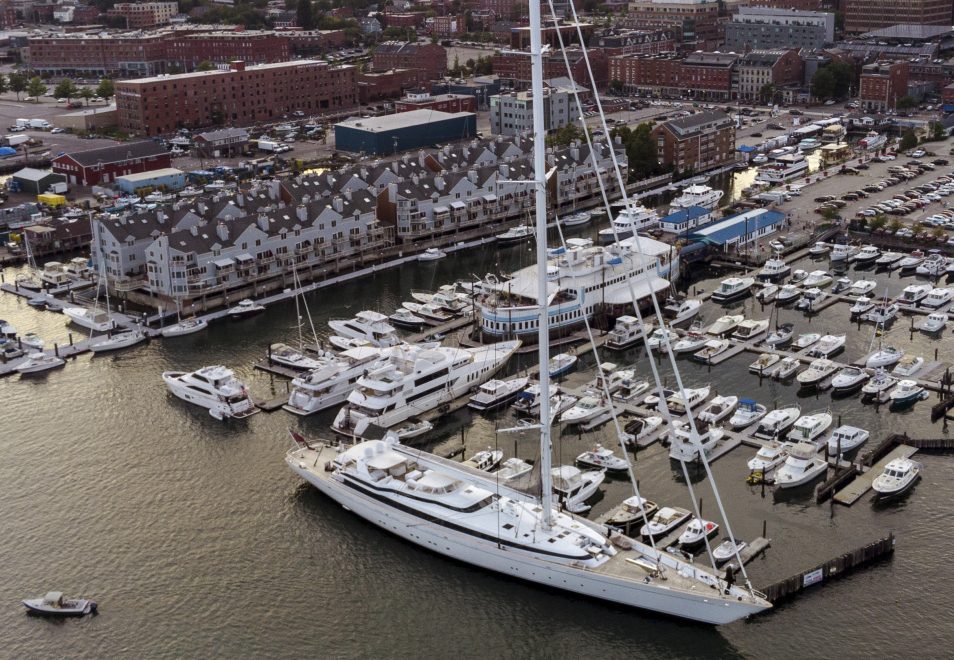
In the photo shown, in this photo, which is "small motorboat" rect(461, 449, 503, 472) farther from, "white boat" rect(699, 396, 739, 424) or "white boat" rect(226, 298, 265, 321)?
"white boat" rect(226, 298, 265, 321)

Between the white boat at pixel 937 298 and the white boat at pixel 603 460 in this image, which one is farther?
the white boat at pixel 937 298

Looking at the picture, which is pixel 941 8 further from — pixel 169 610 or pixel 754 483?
pixel 169 610

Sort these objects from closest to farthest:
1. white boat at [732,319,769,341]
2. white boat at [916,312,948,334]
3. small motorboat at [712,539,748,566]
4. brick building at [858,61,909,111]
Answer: small motorboat at [712,539,748,566] → white boat at [732,319,769,341] → white boat at [916,312,948,334] → brick building at [858,61,909,111]

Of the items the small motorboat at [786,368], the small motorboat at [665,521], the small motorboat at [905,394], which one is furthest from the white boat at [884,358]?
the small motorboat at [665,521]

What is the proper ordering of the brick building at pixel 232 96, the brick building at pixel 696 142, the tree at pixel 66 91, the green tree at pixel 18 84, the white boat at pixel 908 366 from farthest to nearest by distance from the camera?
the green tree at pixel 18 84 < the tree at pixel 66 91 < the brick building at pixel 232 96 < the brick building at pixel 696 142 < the white boat at pixel 908 366

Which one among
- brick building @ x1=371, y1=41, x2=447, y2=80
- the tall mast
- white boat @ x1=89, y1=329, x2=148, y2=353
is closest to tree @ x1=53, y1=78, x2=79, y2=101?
brick building @ x1=371, y1=41, x2=447, y2=80

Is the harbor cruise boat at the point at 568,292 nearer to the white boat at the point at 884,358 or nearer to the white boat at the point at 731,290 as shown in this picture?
the white boat at the point at 731,290
